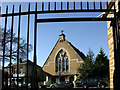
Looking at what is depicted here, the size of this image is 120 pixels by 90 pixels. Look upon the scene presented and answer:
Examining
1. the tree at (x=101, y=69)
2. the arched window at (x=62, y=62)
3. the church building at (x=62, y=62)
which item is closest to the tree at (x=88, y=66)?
the tree at (x=101, y=69)

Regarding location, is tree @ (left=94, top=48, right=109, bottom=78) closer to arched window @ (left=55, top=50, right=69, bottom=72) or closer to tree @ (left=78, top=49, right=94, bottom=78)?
tree @ (left=78, top=49, right=94, bottom=78)

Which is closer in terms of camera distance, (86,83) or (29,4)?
(29,4)

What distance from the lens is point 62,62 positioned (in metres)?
39.5

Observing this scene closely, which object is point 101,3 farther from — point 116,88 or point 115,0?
point 116,88

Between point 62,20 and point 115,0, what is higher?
point 115,0

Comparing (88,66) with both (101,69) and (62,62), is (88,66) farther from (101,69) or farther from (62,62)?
(62,62)

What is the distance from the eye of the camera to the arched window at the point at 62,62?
38.3 meters

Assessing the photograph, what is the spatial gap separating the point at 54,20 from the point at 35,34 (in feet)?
1.71

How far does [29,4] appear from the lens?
3.88 meters

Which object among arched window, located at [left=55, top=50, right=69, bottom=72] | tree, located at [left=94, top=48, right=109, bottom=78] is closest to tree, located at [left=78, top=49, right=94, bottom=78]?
tree, located at [left=94, top=48, right=109, bottom=78]

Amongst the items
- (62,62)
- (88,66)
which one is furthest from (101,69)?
(62,62)

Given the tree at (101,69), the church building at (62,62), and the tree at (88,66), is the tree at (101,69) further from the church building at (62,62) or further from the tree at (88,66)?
the church building at (62,62)

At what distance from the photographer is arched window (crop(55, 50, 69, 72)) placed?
3831cm

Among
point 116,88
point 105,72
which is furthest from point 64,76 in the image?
point 116,88
